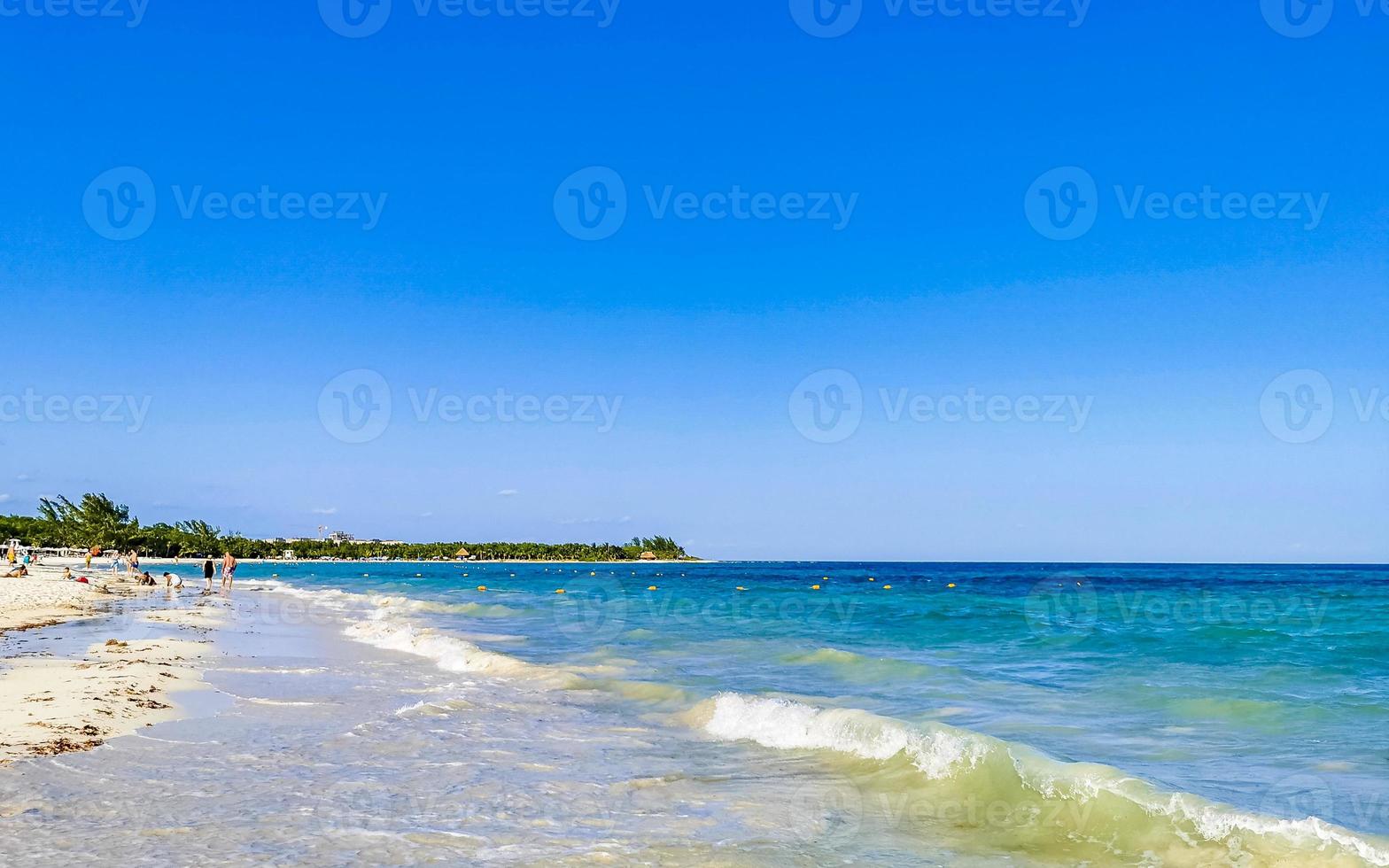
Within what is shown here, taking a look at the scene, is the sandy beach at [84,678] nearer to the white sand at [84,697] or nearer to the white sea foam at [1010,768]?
the white sand at [84,697]

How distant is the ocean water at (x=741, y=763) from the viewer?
714 cm

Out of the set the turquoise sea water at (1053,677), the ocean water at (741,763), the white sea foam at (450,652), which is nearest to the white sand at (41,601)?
→ the ocean water at (741,763)

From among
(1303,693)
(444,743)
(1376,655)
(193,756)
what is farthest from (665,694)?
(1376,655)

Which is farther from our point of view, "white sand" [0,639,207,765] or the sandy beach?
the sandy beach

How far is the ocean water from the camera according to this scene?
23.4 feet

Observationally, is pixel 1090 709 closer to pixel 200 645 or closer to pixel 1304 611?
pixel 200 645

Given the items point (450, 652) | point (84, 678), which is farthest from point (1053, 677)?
point (84, 678)

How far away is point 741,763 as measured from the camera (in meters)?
10.6

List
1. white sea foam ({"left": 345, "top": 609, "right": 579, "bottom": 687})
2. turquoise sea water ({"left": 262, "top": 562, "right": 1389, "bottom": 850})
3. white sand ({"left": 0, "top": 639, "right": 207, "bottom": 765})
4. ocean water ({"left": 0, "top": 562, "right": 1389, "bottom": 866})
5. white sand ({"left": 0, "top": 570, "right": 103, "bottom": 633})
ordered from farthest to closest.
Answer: white sand ({"left": 0, "top": 570, "right": 103, "bottom": 633}) < white sea foam ({"left": 345, "top": 609, "right": 579, "bottom": 687}) < turquoise sea water ({"left": 262, "top": 562, "right": 1389, "bottom": 850}) < white sand ({"left": 0, "top": 639, "right": 207, "bottom": 765}) < ocean water ({"left": 0, "top": 562, "right": 1389, "bottom": 866})

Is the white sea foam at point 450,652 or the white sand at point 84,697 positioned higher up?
the white sand at point 84,697

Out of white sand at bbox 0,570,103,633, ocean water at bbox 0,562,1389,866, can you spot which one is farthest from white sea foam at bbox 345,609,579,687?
white sand at bbox 0,570,103,633

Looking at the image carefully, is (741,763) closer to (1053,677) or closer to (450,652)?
(1053,677)

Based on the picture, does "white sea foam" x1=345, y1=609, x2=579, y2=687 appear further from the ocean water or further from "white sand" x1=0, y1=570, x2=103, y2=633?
"white sand" x1=0, y1=570, x2=103, y2=633

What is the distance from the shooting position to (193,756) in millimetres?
9562
